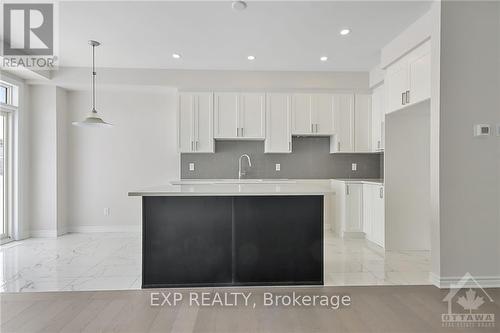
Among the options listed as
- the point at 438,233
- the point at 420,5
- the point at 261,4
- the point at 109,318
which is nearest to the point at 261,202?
the point at 109,318

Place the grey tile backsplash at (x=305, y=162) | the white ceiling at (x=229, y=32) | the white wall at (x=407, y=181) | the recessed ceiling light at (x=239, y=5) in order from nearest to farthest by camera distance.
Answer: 1. the recessed ceiling light at (x=239, y=5)
2. the white ceiling at (x=229, y=32)
3. the white wall at (x=407, y=181)
4. the grey tile backsplash at (x=305, y=162)

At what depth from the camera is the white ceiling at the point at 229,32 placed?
3004mm

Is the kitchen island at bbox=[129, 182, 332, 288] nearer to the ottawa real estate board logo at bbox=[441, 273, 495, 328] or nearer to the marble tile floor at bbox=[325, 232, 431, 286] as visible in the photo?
the marble tile floor at bbox=[325, 232, 431, 286]

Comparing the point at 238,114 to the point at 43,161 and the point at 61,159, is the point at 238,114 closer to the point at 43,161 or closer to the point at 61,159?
the point at 61,159

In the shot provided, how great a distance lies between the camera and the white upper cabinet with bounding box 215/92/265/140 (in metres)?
4.91

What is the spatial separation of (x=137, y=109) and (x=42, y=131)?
150cm

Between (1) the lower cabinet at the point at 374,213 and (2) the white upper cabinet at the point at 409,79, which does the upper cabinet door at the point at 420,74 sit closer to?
(2) the white upper cabinet at the point at 409,79

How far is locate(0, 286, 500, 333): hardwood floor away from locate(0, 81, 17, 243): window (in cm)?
248

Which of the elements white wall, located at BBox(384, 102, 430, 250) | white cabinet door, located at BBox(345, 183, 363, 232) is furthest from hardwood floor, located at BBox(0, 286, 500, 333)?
white cabinet door, located at BBox(345, 183, 363, 232)

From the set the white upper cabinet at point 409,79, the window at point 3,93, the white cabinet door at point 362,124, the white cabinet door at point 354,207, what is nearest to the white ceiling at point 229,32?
the white upper cabinet at point 409,79

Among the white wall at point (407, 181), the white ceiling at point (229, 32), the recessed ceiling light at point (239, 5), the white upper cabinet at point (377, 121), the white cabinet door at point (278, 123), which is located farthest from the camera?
the white cabinet door at point (278, 123)

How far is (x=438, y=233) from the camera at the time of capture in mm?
2764

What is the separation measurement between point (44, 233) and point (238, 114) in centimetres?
369

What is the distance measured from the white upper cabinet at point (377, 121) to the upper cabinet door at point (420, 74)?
1190mm
